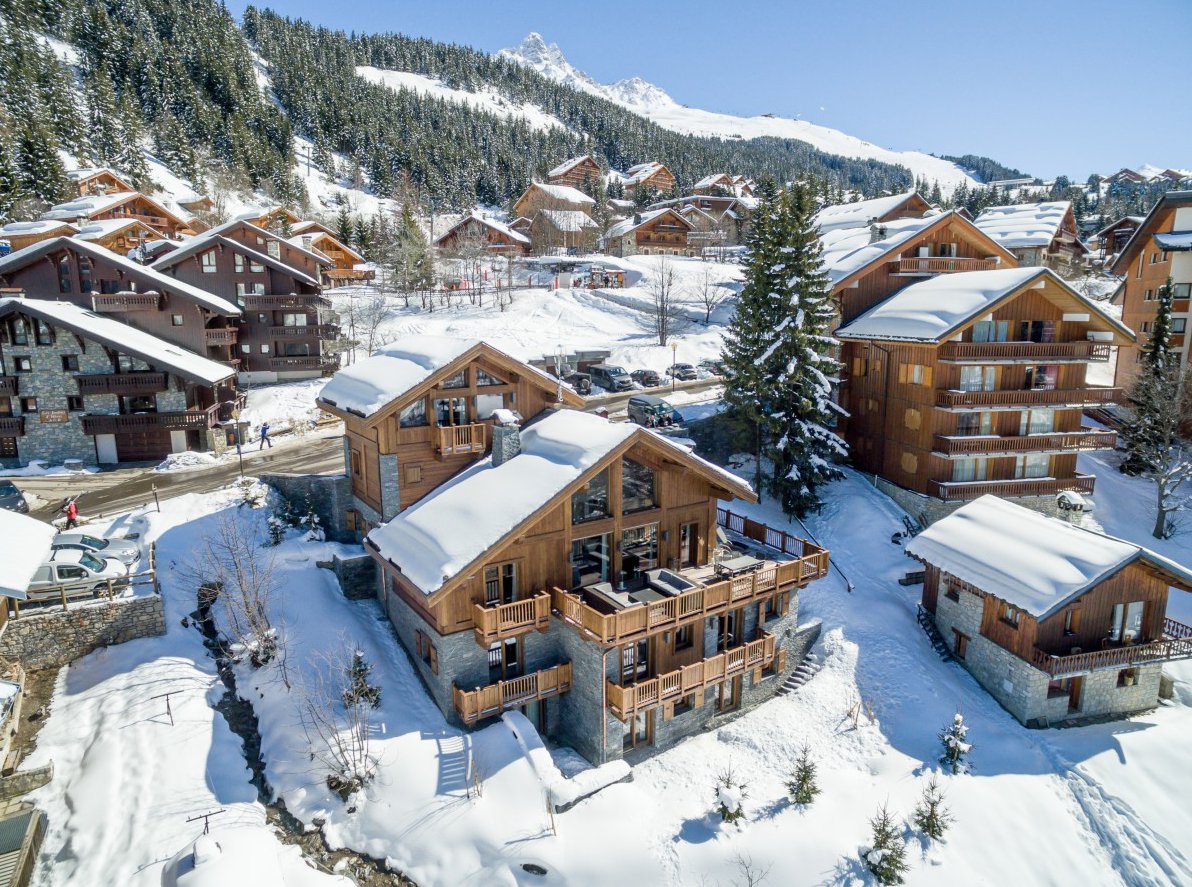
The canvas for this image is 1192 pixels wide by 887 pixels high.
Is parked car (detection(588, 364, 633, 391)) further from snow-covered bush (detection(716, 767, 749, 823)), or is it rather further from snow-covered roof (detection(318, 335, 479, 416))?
snow-covered bush (detection(716, 767, 749, 823))

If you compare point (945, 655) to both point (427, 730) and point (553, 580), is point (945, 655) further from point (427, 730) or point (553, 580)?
point (427, 730)

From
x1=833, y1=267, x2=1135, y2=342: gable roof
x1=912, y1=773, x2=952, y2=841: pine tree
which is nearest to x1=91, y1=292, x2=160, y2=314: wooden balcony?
x1=833, y1=267, x2=1135, y2=342: gable roof

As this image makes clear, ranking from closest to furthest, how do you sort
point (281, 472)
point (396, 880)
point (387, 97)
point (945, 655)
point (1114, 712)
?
point (396, 880), point (1114, 712), point (945, 655), point (281, 472), point (387, 97)

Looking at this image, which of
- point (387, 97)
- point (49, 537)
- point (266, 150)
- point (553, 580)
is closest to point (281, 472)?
point (49, 537)

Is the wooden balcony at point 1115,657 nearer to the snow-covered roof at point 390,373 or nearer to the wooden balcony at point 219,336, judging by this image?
the snow-covered roof at point 390,373

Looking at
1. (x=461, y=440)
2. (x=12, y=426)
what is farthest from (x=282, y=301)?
(x=461, y=440)

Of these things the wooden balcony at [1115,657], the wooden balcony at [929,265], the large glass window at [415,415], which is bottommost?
the wooden balcony at [1115,657]

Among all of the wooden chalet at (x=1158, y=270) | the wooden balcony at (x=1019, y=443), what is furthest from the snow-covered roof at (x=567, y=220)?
the wooden balcony at (x=1019, y=443)
